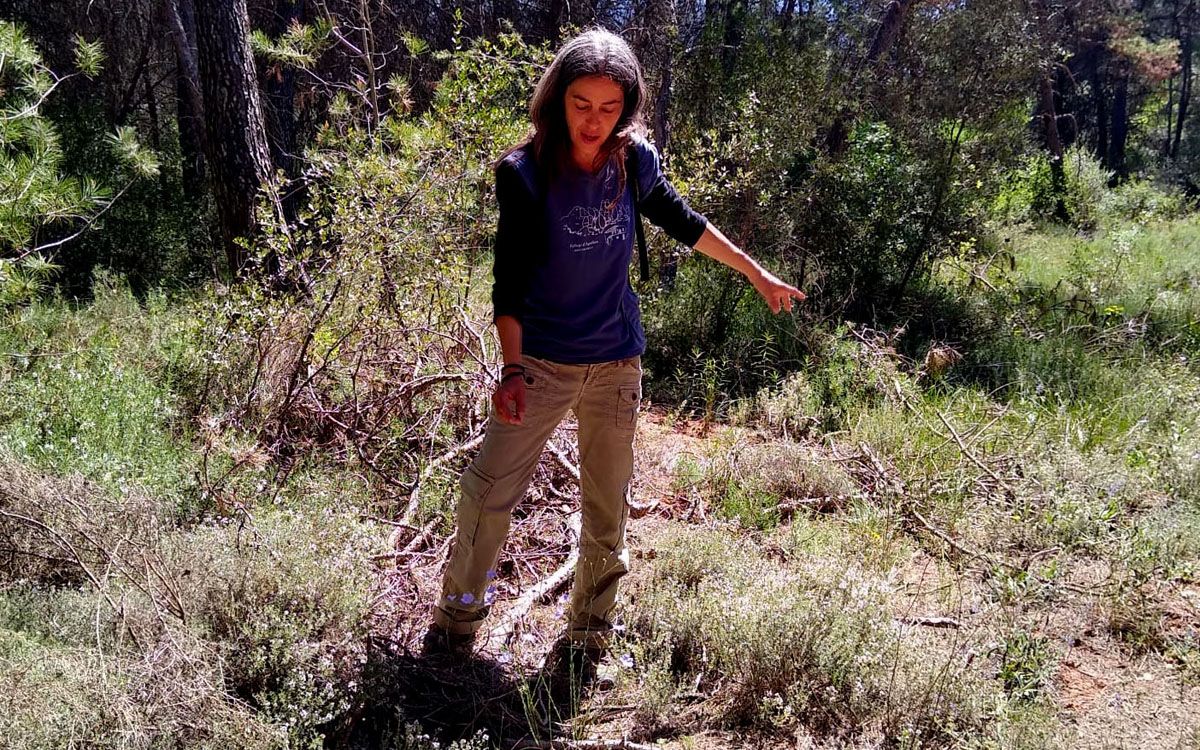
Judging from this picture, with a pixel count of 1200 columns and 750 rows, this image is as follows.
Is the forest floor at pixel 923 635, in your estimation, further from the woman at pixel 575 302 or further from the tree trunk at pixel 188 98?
the tree trunk at pixel 188 98

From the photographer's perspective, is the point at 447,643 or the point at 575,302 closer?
the point at 575,302

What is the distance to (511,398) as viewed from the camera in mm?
2121

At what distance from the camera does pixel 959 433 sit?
4398 millimetres

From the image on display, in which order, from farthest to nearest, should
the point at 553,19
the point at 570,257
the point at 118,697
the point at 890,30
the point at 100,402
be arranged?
the point at 890,30, the point at 553,19, the point at 100,402, the point at 570,257, the point at 118,697

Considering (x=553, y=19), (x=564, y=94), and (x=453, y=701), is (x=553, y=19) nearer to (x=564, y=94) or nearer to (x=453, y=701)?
(x=564, y=94)

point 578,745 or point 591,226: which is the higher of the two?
point 591,226

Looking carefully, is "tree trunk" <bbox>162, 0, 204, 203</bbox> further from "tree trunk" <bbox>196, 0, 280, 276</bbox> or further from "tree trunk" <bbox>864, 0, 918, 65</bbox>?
"tree trunk" <bbox>864, 0, 918, 65</bbox>

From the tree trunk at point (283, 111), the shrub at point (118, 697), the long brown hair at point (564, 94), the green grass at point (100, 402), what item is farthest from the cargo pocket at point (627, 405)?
the tree trunk at point (283, 111)

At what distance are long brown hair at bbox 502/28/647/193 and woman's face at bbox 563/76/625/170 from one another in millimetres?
17

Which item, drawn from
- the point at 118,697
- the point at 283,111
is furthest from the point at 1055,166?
the point at 118,697

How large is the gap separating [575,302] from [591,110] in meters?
0.52

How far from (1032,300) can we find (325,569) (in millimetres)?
6767

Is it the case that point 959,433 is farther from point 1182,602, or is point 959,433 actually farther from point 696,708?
point 696,708

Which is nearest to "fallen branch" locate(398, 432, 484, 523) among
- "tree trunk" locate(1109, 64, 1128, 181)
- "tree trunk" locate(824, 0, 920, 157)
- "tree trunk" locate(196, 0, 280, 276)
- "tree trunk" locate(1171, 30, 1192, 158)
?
"tree trunk" locate(196, 0, 280, 276)
